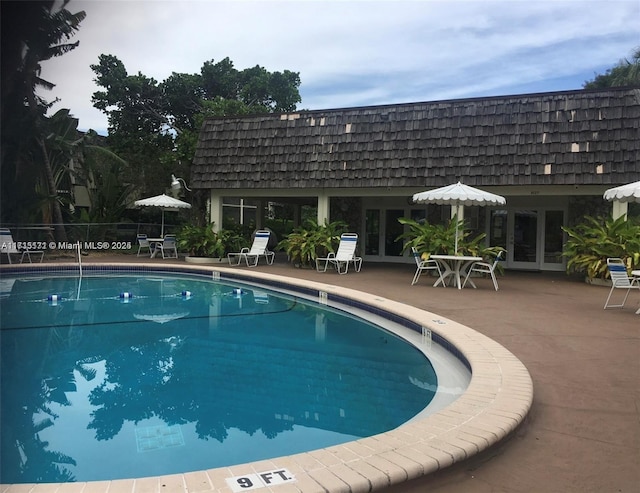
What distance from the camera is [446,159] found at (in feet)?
43.6

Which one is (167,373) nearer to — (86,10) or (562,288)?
(86,10)

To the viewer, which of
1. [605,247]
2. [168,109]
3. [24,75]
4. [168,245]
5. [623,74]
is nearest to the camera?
[24,75]

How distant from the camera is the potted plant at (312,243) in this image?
13639 mm

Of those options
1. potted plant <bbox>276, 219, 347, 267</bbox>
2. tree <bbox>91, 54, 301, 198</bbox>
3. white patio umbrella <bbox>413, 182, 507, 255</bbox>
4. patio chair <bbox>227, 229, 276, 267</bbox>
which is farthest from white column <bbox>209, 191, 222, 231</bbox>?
white patio umbrella <bbox>413, 182, 507, 255</bbox>

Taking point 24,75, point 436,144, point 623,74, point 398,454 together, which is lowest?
point 398,454

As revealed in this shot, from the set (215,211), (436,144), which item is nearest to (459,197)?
(436,144)

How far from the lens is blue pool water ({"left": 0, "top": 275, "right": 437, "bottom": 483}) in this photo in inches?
131

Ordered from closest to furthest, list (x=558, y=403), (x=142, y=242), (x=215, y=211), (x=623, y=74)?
(x=558, y=403), (x=215, y=211), (x=142, y=242), (x=623, y=74)

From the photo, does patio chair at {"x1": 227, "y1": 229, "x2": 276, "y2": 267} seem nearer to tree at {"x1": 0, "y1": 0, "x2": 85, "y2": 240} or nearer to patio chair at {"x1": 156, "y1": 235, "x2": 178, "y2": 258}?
patio chair at {"x1": 156, "y1": 235, "x2": 178, "y2": 258}

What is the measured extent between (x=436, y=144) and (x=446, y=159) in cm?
56

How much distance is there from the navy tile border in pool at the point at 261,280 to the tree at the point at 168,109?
28.1 feet

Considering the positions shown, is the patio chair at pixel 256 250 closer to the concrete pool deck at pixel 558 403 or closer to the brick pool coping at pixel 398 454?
the concrete pool deck at pixel 558 403

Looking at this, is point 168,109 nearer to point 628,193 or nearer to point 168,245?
point 168,245

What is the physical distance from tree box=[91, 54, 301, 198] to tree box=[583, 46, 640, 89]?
18179 millimetres
